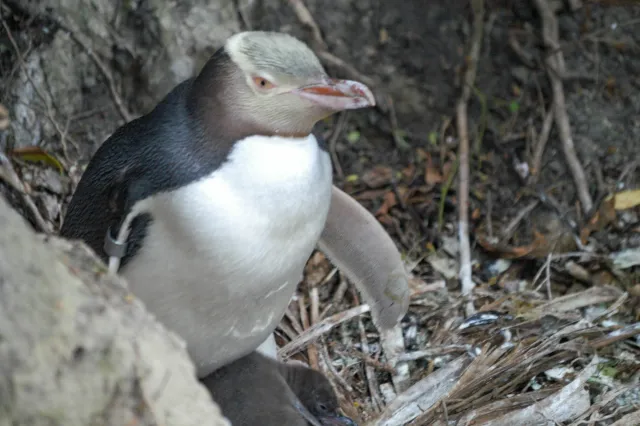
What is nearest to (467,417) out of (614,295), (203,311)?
(203,311)

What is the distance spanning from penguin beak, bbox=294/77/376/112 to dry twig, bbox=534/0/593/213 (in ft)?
5.81

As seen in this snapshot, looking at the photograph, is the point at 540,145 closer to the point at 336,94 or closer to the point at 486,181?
the point at 486,181

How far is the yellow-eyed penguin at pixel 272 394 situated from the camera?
233cm

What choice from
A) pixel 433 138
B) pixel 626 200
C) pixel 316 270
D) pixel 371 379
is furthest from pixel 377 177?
pixel 371 379

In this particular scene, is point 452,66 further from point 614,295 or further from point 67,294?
point 67,294

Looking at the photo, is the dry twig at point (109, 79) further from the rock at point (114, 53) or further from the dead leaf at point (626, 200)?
the dead leaf at point (626, 200)

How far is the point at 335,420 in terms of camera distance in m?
2.39

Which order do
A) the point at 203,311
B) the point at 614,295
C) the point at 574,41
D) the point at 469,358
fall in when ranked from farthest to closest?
the point at 574,41, the point at 614,295, the point at 469,358, the point at 203,311

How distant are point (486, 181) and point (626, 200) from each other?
555mm

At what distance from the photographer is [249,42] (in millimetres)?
2123

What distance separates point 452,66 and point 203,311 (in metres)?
2.02

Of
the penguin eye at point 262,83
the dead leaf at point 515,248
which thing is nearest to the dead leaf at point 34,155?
the penguin eye at point 262,83

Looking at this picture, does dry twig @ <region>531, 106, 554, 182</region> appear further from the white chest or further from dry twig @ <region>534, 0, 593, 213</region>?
the white chest

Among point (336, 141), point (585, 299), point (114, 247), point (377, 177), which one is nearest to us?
point (114, 247)
